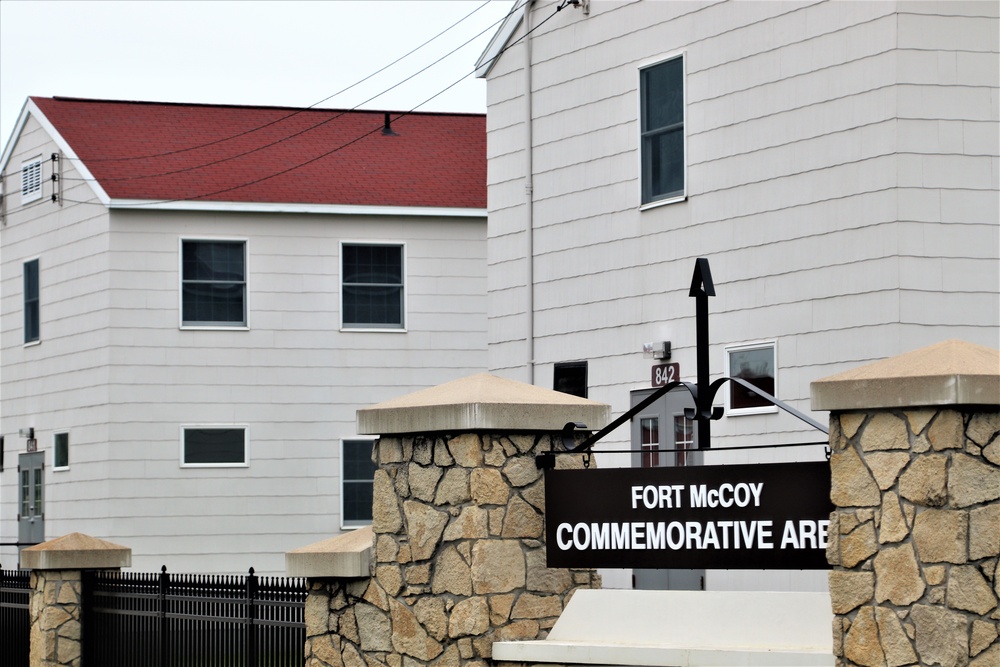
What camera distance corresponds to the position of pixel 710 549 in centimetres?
847

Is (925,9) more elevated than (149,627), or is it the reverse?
(925,9)

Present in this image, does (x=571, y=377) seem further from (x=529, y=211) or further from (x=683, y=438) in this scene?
(x=529, y=211)

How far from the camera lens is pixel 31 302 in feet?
88.2

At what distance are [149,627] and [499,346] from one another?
5615 millimetres

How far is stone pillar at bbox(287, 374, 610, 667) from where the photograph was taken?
9.27m

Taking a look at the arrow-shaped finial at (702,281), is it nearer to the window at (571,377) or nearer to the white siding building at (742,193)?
the white siding building at (742,193)

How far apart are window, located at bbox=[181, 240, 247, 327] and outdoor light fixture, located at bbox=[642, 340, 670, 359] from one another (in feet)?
35.5

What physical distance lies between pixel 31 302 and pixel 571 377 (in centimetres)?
1347

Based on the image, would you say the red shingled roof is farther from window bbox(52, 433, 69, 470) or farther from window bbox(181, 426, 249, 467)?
window bbox(52, 433, 69, 470)

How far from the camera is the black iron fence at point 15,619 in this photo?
15.7 m

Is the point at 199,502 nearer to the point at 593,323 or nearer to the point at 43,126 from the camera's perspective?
the point at 43,126

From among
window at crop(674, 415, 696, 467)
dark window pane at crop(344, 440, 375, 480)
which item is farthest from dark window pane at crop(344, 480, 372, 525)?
window at crop(674, 415, 696, 467)

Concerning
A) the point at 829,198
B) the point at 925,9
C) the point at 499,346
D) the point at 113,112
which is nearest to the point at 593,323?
the point at 499,346

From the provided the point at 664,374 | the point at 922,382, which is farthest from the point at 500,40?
the point at 922,382
